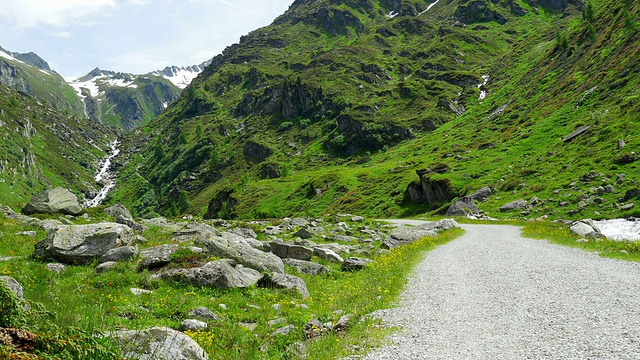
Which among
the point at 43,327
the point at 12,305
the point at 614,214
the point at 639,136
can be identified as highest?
the point at 12,305

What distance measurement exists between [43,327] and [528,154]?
3538 inches

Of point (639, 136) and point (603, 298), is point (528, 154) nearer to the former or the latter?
point (639, 136)

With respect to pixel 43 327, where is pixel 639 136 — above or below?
below

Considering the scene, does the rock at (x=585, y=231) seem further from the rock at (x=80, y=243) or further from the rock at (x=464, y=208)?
the rock at (x=80, y=243)

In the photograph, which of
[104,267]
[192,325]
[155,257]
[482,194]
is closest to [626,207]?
[482,194]

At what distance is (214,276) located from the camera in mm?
14547

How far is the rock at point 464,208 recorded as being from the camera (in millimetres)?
63500

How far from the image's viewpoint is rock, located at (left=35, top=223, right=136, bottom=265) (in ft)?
51.9

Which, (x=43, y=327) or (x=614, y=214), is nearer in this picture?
(x=43, y=327)

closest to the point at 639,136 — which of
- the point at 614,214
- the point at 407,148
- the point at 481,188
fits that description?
the point at 614,214

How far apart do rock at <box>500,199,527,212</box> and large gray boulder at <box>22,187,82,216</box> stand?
6087 centimetres

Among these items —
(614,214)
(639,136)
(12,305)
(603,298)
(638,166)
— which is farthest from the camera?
(639,136)

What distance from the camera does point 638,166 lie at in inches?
1871

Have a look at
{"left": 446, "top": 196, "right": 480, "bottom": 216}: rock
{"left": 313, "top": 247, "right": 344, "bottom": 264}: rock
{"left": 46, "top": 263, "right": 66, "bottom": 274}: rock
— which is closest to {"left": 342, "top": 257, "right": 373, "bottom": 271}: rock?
{"left": 313, "top": 247, "right": 344, "bottom": 264}: rock
